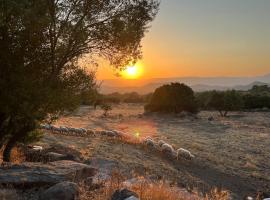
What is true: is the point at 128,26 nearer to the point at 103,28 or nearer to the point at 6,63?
the point at 103,28

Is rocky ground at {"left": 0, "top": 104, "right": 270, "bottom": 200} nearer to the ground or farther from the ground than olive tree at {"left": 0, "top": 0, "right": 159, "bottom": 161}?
nearer to the ground

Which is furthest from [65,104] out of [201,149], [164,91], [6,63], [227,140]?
[164,91]

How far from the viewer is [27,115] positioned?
17.9 metres

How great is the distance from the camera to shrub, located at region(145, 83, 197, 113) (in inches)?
2923

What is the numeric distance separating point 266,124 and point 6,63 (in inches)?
2079

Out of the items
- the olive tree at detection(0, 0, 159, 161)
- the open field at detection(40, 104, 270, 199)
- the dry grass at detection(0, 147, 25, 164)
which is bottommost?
the open field at detection(40, 104, 270, 199)

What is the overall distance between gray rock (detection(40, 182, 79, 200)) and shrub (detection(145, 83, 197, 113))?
62.2m

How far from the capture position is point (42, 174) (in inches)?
562

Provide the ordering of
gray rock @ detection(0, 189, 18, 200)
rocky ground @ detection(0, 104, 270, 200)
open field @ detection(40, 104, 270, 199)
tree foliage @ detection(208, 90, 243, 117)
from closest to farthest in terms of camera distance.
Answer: gray rock @ detection(0, 189, 18, 200) < rocky ground @ detection(0, 104, 270, 200) < open field @ detection(40, 104, 270, 199) < tree foliage @ detection(208, 90, 243, 117)

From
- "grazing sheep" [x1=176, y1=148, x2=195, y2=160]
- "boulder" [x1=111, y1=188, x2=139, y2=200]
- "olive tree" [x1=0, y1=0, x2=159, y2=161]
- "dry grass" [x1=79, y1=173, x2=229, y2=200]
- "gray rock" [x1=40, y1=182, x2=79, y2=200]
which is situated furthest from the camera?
"grazing sheep" [x1=176, y1=148, x2=195, y2=160]

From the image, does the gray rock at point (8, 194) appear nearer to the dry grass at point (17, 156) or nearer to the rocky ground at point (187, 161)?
the rocky ground at point (187, 161)

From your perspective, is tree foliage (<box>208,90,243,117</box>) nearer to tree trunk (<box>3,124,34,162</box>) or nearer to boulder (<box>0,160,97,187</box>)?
tree trunk (<box>3,124,34,162</box>)

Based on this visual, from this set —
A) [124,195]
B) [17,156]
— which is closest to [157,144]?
[17,156]

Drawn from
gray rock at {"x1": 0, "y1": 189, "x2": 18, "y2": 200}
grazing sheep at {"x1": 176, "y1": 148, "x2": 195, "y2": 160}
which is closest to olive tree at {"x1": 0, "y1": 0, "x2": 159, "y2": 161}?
gray rock at {"x1": 0, "y1": 189, "x2": 18, "y2": 200}
